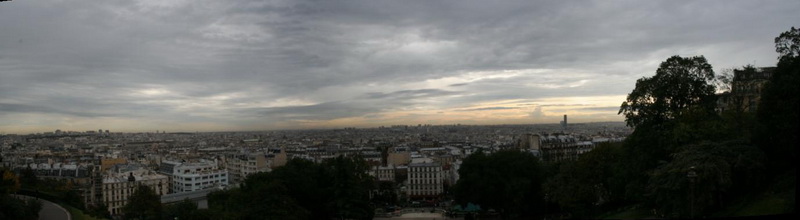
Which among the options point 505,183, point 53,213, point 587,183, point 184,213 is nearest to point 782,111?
point 587,183

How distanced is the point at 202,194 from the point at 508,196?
77.7 feet

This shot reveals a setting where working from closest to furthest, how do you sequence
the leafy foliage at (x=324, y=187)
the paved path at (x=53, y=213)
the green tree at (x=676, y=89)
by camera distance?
the green tree at (x=676, y=89) → the paved path at (x=53, y=213) → the leafy foliage at (x=324, y=187)

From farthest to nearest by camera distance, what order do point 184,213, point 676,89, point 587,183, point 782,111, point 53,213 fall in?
point 53,213, point 184,213, point 587,183, point 676,89, point 782,111

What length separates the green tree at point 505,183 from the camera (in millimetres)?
25562

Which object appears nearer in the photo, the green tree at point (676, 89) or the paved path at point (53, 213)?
the green tree at point (676, 89)

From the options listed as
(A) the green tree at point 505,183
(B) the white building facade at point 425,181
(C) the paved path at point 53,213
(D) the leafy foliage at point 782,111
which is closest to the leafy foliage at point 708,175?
(D) the leafy foliage at point 782,111

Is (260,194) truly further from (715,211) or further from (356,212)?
(715,211)

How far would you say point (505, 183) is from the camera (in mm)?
25484

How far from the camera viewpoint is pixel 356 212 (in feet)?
76.5

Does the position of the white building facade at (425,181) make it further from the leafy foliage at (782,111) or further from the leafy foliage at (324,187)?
the leafy foliage at (782,111)

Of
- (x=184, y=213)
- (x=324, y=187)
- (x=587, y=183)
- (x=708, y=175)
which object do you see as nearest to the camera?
(x=708, y=175)

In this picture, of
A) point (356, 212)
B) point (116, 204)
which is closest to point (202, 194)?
point (116, 204)

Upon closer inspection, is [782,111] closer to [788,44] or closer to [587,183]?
[788,44]

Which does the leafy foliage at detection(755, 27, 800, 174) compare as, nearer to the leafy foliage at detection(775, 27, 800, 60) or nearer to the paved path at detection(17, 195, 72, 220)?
the leafy foliage at detection(775, 27, 800, 60)
